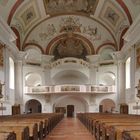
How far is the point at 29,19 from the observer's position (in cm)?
2781

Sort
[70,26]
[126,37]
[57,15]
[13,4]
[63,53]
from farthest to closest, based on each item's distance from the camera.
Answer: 1. [63,53]
2. [70,26]
3. [57,15]
4. [126,37]
5. [13,4]

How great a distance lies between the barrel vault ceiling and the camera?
2350 centimetres

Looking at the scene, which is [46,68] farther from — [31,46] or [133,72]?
[133,72]

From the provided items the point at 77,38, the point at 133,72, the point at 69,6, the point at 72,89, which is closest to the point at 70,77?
the point at 72,89

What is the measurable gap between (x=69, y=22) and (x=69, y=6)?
11.9 ft

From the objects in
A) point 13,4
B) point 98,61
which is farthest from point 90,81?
point 13,4

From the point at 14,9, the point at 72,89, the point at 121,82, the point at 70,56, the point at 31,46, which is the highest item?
the point at 14,9

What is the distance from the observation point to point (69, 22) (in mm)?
31172

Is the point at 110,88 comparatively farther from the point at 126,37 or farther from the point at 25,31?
the point at 25,31

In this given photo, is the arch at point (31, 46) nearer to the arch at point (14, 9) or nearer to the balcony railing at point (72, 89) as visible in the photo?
the balcony railing at point (72, 89)

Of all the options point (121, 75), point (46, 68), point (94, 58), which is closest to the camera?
point (121, 75)

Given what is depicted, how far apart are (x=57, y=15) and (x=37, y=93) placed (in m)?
8.77

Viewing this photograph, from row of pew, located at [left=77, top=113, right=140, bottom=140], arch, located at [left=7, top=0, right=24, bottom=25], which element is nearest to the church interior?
arch, located at [left=7, top=0, right=24, bottom=25]

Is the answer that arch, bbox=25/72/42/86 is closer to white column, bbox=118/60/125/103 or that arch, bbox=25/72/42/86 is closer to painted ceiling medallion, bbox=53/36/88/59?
painted ceiling medallion, bbox=53/36/88/59
